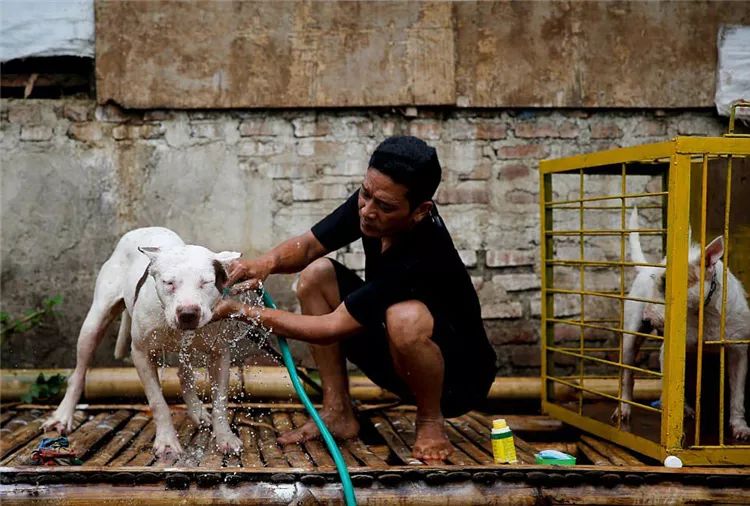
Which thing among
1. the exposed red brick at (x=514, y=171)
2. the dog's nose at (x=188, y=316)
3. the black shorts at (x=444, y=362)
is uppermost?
the exposed red brick at (x=514, y=171)

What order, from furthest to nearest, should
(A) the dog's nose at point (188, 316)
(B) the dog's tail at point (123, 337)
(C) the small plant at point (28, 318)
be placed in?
(C) the small plant at point (28, 318)
(B) the dog's tail at point (123, 337)
(A) the dog's nose at point (188, 316)

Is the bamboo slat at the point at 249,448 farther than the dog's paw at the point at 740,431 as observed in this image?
No

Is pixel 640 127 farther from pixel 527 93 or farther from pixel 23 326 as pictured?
pixel 23 326

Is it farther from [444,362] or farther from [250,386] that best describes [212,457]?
[250,386]

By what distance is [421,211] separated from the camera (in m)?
3.61

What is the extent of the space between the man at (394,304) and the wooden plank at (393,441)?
2.4 inches

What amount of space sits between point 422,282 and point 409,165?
51 centimetres

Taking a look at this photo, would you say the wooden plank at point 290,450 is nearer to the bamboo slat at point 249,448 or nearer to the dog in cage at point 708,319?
the bamboo slat at point 249,448

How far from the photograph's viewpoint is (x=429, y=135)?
5520 millimetres

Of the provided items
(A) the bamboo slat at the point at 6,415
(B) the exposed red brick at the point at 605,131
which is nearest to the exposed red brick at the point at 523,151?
(B) the exposed red brick at the point at 605,131

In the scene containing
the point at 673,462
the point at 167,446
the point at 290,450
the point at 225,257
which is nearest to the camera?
the point at 225,257

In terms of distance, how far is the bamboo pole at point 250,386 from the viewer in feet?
15.9

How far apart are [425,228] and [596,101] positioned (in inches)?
91.7

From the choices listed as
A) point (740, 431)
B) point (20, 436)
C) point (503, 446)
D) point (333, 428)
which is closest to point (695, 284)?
point (740, 431)
